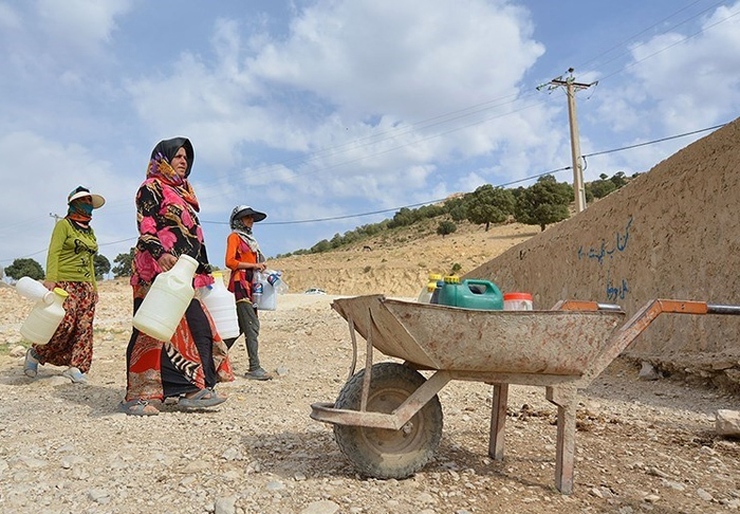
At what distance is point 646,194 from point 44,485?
261 inches

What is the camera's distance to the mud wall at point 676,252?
5520 millimetres

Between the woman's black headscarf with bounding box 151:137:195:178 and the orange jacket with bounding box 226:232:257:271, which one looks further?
the orange jacket with bounding box 226:232:257:271

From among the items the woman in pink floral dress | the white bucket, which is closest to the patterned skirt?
the woman in pink floral dress

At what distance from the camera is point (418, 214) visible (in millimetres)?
64188

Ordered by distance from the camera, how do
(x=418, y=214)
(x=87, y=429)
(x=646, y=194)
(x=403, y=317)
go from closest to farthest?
(x=403, y=317), (x=87, y=429), (x=646, y=194), (x=418, y=214)

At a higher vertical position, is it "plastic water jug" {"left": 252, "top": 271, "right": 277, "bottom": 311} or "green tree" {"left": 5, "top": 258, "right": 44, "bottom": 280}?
"green tree" {"left": 5, "top": 258, "right": 44, "bottom": 280}

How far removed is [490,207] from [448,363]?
47.4 meters

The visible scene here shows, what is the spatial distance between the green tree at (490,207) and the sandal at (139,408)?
4644cm

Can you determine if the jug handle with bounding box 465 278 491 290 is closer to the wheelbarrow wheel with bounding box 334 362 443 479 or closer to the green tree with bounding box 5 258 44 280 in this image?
the wheelbarrow wheel with bounding box 334 362 443 479

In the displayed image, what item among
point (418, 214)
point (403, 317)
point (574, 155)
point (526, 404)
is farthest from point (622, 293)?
point (418, 214)

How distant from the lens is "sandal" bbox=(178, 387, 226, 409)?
3.99 metres

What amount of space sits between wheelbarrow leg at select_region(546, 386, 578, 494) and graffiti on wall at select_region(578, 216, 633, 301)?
4852mm

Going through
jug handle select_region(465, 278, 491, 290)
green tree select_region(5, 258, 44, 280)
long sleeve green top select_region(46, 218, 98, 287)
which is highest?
Answer: green tree select_region(5, 258, 44, 280)

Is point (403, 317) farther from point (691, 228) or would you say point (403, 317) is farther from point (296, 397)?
point (691, 228)
